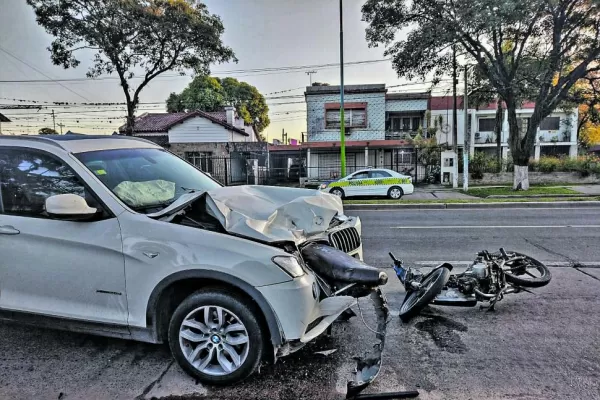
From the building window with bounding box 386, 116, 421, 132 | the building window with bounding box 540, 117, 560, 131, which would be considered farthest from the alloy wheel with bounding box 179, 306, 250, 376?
the building window with bounding box 540, 117, 560, 131

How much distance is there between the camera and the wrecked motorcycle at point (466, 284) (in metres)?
3.74

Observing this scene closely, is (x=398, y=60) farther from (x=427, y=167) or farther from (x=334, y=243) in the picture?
(x=334, y=243)

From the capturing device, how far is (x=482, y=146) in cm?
3662

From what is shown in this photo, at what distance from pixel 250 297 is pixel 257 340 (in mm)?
288

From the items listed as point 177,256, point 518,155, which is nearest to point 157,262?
point 177,256

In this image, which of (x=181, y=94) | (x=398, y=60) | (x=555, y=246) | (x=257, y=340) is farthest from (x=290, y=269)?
(x=181, y=94)

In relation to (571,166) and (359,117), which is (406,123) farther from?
(571,166)

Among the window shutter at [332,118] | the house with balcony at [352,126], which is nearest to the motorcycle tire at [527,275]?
the house with balcony at [352,126]

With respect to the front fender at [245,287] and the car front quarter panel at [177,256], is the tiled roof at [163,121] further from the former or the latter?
the front fender at [245,287]

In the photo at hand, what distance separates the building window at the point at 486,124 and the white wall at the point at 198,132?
2356cm

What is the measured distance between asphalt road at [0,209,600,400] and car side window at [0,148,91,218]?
124cm

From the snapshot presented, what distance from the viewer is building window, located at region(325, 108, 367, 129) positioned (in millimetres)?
30641

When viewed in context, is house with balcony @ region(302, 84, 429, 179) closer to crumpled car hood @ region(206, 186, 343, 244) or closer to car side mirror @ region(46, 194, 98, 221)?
crumpled car hood @ region(206, 186, 343, 244)

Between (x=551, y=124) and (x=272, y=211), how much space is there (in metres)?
42.5
